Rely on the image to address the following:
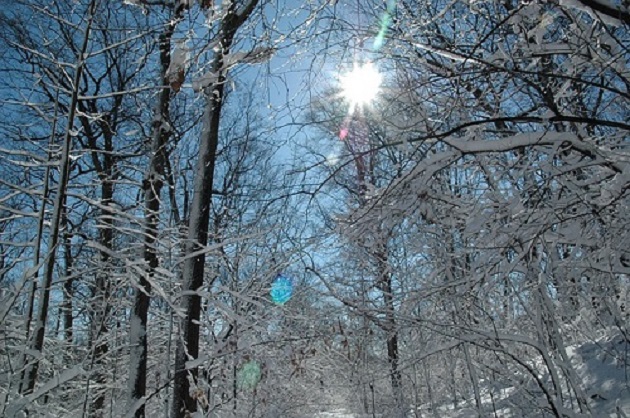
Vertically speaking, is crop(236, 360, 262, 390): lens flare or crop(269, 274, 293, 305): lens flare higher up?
crop(269, 274, 293, 305): lens flare

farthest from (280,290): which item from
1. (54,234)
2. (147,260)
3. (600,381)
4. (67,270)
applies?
(600,381)

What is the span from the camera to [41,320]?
254 cm

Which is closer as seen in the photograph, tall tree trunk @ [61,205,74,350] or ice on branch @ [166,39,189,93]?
ice on branch @ [166,39,189,93]

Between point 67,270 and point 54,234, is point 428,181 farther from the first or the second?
point 67,270

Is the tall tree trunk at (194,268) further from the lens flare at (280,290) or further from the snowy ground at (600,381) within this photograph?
the lens flare at (280,290)

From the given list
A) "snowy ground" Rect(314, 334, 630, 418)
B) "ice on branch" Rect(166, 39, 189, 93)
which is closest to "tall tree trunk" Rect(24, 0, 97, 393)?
"ice on branch" Rect(166, 39, 189, 93)

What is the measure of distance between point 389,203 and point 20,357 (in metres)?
2.19

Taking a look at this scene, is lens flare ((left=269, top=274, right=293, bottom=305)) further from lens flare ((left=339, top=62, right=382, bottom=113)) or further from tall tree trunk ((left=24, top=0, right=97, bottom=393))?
lens flare ((left=339, top=62, right=382, bottom=113))

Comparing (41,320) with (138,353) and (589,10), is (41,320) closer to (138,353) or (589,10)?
(138,353)

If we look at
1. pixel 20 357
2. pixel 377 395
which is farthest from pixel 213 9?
pixel 377 395

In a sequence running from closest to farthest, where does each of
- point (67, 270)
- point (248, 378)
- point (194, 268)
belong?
point (194, 268) → point (67, 270) → point (248, 378)

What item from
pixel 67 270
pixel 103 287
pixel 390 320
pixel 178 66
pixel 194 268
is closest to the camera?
pixel 178 66

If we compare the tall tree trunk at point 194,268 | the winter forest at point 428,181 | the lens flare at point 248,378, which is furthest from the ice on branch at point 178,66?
the lens flare at point 248,378

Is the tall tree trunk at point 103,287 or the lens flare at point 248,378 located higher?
the tall tree trunk at point 103,287
